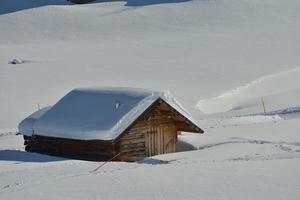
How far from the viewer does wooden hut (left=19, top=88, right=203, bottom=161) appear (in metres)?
21.7

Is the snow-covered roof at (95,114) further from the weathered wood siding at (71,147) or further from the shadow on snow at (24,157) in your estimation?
the shadow on snow at (24,157)

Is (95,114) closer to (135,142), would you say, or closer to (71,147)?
(71,147)

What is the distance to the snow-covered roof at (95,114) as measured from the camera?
71.1ft

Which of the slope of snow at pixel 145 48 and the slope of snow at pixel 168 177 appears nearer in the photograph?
the slope of snow at pixel 168 177

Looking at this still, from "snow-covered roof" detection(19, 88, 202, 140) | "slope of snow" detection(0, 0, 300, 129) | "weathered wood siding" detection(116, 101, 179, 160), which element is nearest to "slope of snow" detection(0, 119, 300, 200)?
"weathered wood siding" detection(116, 101, 179, 160)

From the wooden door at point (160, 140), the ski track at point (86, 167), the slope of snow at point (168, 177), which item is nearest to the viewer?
the slope of snow at point (168, 177)

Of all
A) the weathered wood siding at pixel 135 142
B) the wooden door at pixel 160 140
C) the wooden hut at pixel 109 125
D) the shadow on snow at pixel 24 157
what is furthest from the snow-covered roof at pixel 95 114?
the wooden door at pixel 160 140

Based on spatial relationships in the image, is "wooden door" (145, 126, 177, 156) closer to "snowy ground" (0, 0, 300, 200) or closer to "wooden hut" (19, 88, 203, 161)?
"wooden hut" (19, 88, 203, 161)

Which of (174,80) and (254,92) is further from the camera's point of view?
(174,80)

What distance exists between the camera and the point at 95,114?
888 inches

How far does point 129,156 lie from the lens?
22188 mm

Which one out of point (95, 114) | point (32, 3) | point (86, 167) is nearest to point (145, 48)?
point (32, 3)

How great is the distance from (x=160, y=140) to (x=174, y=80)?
86.7ft

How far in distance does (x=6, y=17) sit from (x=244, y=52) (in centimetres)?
2621
